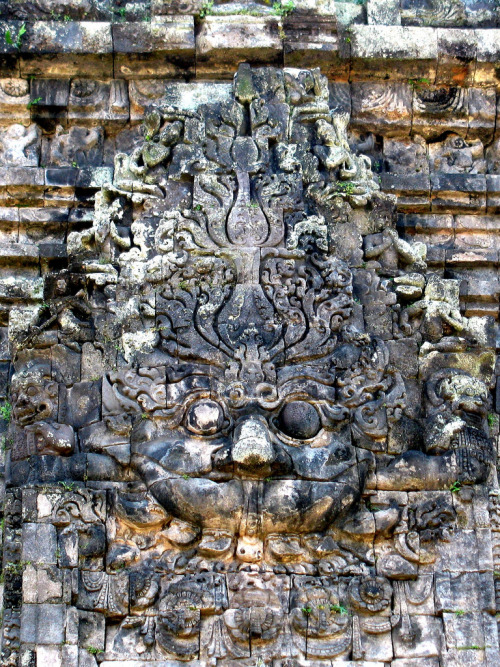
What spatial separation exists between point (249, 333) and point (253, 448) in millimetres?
983

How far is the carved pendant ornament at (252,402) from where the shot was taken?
9836 mm

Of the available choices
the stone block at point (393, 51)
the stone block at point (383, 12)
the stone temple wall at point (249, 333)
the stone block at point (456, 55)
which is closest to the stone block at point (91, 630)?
the stone temple wall at point (249, 333)

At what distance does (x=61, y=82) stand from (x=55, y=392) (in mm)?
3029

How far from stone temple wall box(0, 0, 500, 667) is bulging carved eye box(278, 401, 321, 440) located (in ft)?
0.07

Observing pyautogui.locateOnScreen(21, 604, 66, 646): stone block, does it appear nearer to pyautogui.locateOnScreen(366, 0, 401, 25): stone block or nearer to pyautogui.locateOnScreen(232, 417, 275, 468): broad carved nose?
pyautogui.locateOnScreen(232, 417, 275, 468): broad carved nose

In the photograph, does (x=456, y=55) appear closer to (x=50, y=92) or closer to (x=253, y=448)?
(x=50, y=92)

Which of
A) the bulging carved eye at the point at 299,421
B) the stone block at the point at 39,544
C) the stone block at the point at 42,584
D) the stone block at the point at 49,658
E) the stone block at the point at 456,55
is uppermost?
the stone block at the point at 456,55

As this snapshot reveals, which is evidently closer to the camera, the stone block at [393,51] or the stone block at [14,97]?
the stone block at [14,97]

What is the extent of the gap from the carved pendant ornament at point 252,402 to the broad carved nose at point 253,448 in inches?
0.6

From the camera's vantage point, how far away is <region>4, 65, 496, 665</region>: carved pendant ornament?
984 centimetres

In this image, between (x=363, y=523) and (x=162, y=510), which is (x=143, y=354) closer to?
(x=162, y=510)

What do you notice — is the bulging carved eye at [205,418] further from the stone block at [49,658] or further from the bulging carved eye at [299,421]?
the stone block at [49,658]

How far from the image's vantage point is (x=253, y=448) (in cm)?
998

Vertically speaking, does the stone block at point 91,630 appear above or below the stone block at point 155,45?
below
